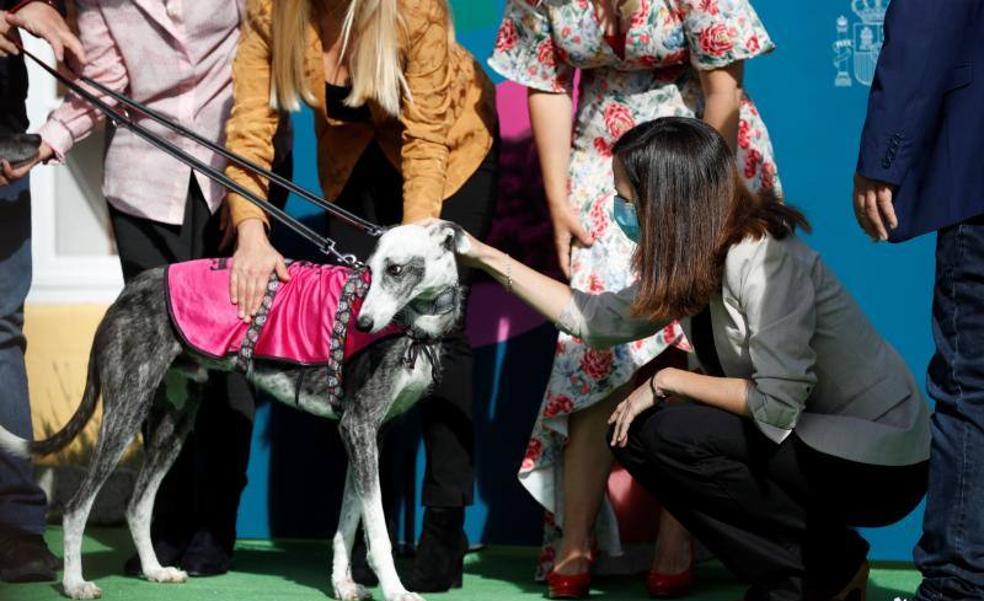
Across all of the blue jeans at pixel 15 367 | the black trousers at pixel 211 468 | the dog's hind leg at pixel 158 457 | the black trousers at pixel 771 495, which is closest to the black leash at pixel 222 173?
the black trousers at pixel 211 468

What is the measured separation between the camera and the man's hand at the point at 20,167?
4762 millimetres

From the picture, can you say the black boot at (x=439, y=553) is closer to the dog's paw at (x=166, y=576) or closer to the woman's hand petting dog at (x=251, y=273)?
the dog's paw at (x=166, y=576)

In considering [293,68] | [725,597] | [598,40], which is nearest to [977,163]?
[598,40]

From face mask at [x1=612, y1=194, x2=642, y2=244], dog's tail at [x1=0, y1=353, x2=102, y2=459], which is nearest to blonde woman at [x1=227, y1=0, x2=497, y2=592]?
dog's tail at [x1=0, y1=353, x2=102, y2=459]

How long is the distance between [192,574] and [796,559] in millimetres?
1983

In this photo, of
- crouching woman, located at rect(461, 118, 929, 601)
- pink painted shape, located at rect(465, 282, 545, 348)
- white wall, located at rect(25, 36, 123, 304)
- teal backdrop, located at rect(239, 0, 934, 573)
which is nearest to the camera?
crouching woman, located at rect(461, 118, 929, 601)

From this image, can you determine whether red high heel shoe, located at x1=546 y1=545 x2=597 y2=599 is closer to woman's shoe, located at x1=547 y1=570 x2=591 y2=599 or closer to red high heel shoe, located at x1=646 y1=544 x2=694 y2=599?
woman's shoe, located at x1=547 y1=570 x2=591 y2=599

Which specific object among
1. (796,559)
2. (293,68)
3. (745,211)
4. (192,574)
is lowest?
(192,574)

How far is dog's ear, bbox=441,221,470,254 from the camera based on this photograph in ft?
14.0

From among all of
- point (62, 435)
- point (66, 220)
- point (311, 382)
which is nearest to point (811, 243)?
point (311, 382)

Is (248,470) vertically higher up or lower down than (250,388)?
lower down

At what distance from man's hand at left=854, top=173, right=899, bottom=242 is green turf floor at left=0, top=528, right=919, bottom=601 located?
140cm

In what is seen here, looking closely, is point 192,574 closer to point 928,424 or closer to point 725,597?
point 725,597

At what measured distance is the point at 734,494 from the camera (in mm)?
4086
